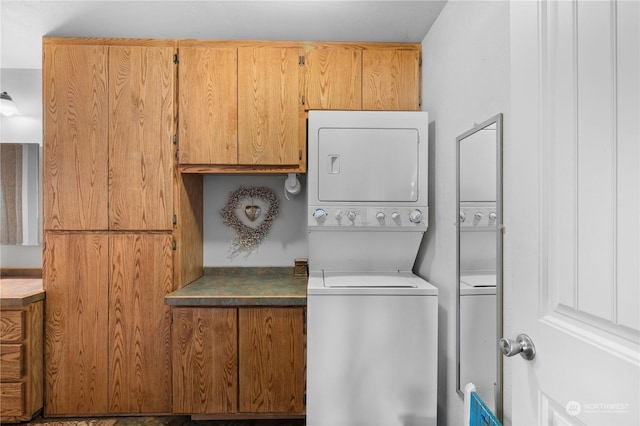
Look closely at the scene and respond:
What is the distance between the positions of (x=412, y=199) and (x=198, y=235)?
153 centimetres

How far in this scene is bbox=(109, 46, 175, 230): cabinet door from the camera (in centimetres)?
221

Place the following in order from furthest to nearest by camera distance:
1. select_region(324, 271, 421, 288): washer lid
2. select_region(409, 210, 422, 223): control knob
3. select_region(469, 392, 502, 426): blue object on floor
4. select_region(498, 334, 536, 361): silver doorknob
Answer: select_region(409, 210, 422, 223): control knob → select_region(324, 271, 421, 288): washer lid → select_region(469, 392, 502, 426): blue object on floor → select_region(498, 334, 536, 361): silver doorknob

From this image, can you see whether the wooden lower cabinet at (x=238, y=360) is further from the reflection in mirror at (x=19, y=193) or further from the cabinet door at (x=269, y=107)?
the reflection in mirror at (x=19, y=193)

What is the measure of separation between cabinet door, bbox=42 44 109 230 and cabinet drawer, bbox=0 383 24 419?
0.94 m

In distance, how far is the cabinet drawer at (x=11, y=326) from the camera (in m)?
2.07

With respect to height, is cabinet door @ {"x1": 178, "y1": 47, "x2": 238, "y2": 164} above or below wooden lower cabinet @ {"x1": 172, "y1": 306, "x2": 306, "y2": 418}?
above

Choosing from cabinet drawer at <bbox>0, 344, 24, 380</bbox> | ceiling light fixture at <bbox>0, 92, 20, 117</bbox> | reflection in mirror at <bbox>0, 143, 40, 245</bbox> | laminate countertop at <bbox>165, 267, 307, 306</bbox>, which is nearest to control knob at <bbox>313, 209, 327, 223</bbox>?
laminate countertop at <bbox>165, 267, 307, 306</bbox>

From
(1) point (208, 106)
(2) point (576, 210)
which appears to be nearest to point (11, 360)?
(1) point (208, 106)

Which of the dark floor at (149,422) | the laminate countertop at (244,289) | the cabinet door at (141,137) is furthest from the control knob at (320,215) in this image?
the dark floor at (149,422)

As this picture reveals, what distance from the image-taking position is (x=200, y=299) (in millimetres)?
2033

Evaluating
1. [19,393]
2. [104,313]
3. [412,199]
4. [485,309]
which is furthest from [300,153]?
[19,393]

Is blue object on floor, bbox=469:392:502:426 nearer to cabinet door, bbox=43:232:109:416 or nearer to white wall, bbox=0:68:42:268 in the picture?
cabinet door, bbox=43:232:109:416

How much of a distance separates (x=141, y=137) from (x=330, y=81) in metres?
1.23

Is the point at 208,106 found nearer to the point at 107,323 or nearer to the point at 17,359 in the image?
the point at 107,323
